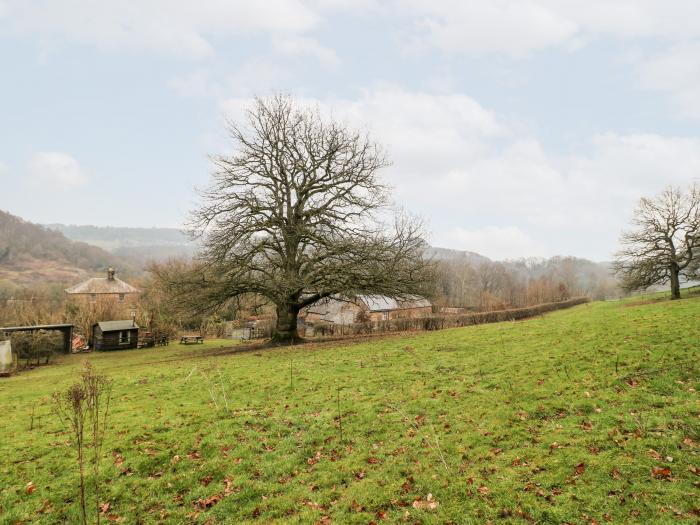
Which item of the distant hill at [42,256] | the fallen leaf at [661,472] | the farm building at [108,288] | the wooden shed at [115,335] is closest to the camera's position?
the fallen leaf at [661,472]

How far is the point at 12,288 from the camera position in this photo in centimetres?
7144

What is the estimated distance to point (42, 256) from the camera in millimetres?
129125

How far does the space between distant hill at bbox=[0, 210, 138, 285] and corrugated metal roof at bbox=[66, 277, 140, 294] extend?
1768 inches

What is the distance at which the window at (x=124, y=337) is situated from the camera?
1549 inches

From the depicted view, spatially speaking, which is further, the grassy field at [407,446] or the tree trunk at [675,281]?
the tree trunk at [675,281]

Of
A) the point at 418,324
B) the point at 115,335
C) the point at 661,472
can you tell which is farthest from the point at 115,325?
the point at 661,472

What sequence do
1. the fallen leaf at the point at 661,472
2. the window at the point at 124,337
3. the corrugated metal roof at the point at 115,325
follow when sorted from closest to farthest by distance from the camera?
the fallen leaf at the point at 661,472
the corrugated metal roof at the point at 115,325
the window at the point at 124,337

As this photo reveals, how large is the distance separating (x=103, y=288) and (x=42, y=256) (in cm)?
8874

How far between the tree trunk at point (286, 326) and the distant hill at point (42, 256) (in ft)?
343

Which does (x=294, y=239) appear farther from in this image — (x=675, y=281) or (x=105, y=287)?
(x=105, y=287)

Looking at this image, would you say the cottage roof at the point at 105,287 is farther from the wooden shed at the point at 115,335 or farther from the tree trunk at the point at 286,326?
the tree trunk at the point at 286,326

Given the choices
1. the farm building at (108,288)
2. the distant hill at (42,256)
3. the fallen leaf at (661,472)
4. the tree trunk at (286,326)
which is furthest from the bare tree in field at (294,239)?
the distant hill at (42,256)

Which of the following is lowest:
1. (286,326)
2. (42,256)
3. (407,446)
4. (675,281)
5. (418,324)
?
(407,446)

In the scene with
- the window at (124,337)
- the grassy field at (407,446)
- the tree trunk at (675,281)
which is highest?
the tree trunk at (675,281)
